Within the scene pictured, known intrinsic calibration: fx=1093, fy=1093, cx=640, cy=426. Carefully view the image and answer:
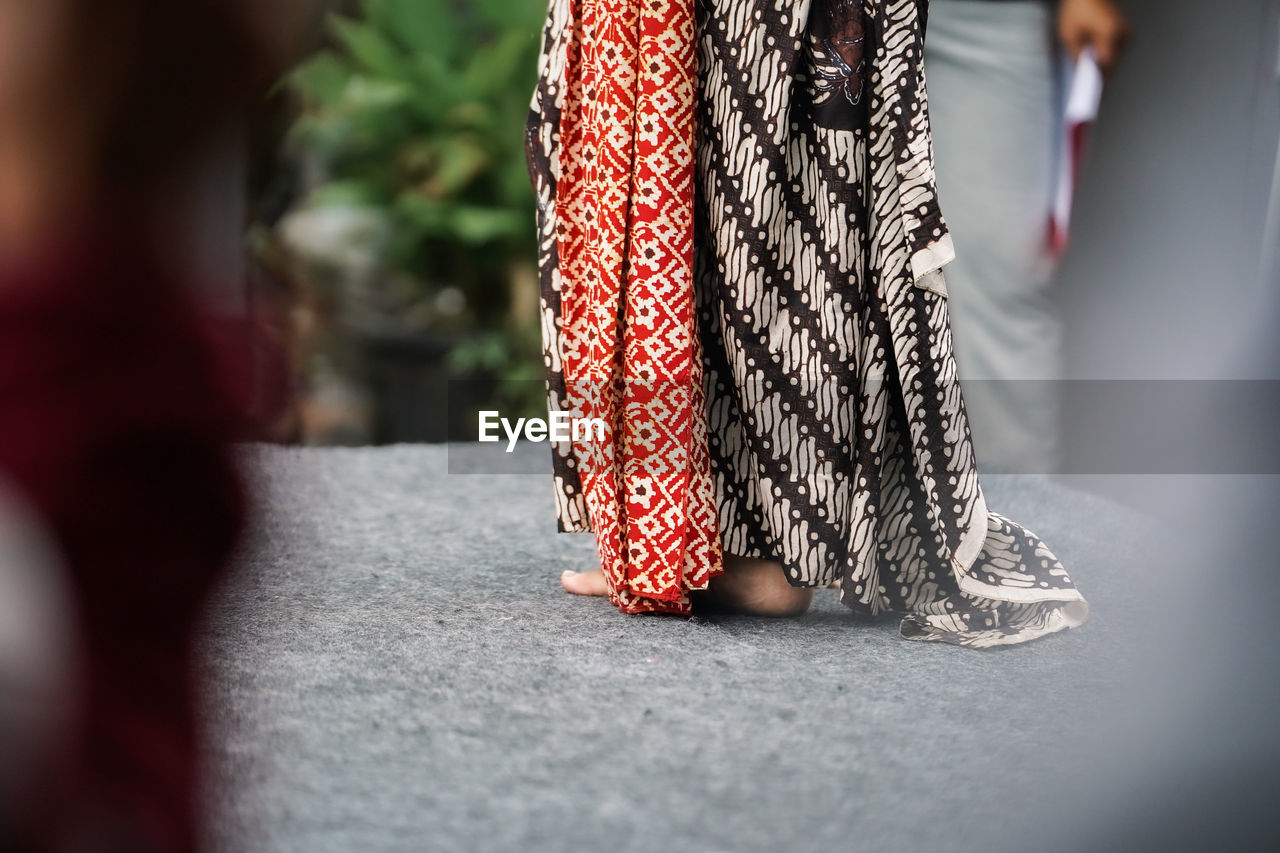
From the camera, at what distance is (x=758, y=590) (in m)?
1.23

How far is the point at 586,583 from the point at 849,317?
448mm

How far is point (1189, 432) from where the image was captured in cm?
163

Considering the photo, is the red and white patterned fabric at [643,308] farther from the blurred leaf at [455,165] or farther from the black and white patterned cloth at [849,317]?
the blurred leaf at [455,165]

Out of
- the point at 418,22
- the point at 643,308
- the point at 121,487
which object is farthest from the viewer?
the point at 418,22

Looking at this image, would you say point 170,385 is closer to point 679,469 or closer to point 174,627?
point 174,627

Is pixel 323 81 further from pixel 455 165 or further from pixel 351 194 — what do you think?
pixel 455 165

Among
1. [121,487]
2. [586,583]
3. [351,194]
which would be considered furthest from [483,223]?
[121,487]

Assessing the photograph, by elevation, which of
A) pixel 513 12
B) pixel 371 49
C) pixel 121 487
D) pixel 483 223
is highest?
pixel 513 12

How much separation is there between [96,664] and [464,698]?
55cm

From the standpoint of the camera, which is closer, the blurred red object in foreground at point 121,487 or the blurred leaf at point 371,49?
the blurred red object in foreground at point 121,487

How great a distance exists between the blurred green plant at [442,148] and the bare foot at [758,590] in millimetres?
1669

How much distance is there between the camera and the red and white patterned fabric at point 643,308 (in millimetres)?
1140

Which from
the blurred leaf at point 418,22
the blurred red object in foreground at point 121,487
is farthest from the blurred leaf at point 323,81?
the blurred red object in foreground at point 121,487

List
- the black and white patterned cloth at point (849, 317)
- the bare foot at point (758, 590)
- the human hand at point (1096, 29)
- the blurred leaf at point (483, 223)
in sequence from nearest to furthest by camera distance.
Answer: the black and white patterned cloth at point (849, 317) < the bare foot at point (758, 590) < the human hand at point (1096, 29) < the blurred leaf at point (483, 223)
